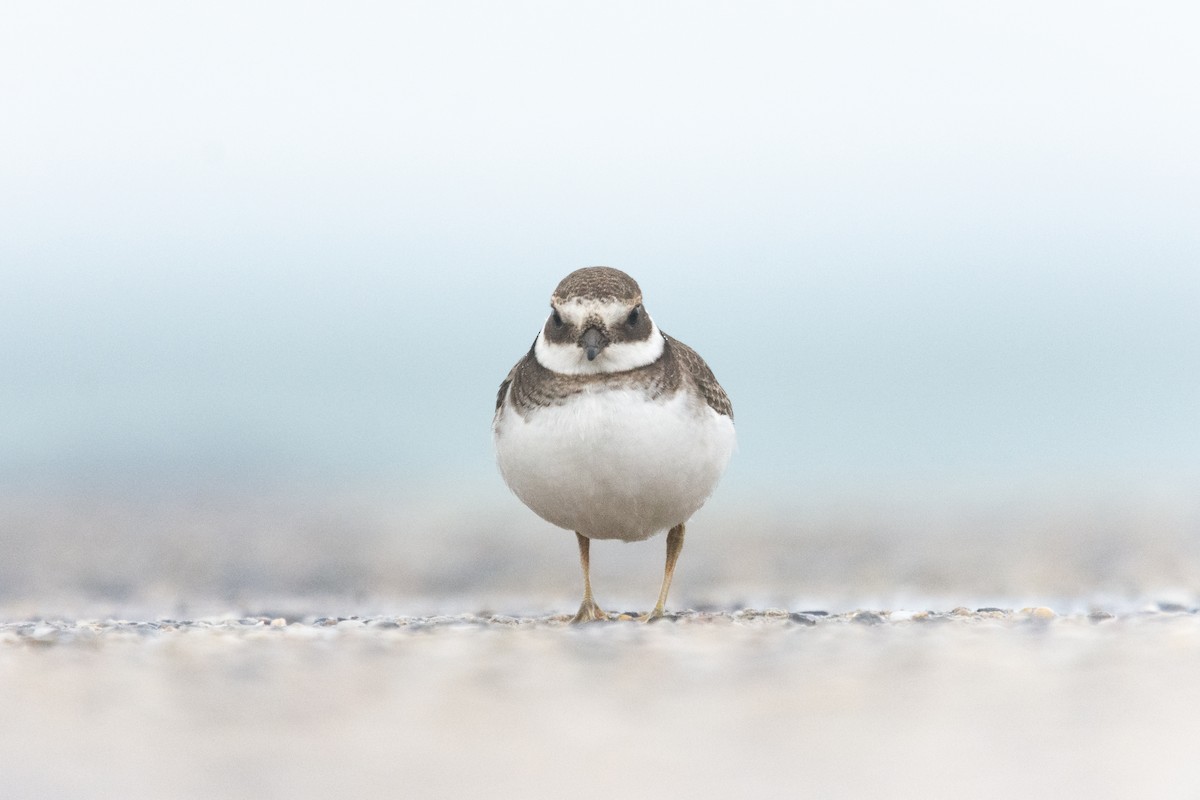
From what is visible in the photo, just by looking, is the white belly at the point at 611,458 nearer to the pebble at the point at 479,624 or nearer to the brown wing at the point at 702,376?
the brown wing at the point at 702,376

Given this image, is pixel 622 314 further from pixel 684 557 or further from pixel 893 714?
pixel 684 557

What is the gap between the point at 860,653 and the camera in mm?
5875

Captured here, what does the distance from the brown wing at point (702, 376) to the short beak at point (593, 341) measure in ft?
2.08

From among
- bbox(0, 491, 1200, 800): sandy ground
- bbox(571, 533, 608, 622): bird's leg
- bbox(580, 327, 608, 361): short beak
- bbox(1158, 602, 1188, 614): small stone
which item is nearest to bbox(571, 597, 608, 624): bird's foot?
bbox(571, 533, 608, 622): bird's leg

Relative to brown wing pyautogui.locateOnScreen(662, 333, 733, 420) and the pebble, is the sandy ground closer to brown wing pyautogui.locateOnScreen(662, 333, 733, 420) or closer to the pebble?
the pebble

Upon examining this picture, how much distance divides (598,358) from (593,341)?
121mm

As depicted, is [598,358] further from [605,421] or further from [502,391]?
[502,391]

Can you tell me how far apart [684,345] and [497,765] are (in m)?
4.51

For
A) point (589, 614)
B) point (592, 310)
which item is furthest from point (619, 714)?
point (589, 614)

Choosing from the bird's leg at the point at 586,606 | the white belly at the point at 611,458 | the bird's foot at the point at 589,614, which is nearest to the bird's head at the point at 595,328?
the white belly at the point at 611,458

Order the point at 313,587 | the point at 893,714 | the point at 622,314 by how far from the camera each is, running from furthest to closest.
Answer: the point at 313,587
the point at 622,314
the point at 893,714

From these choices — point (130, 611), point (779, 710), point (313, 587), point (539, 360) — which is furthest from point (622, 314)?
point (313, 587)

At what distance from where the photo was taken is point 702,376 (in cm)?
847

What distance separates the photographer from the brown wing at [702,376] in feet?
27.2
